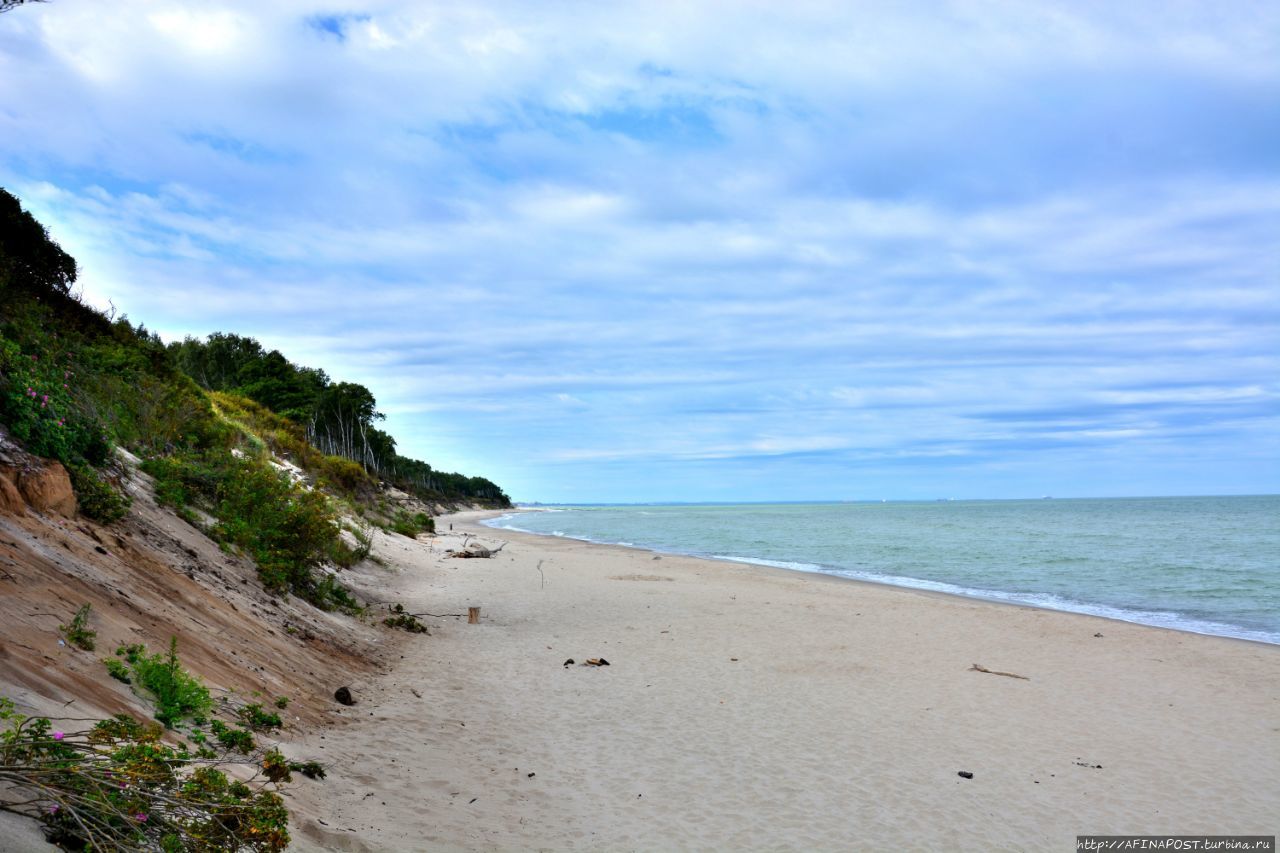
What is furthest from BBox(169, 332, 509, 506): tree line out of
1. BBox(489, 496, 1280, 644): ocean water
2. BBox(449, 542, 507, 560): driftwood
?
BBox(489, 496, 1280, 644): ocean water

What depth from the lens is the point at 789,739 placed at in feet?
30.2

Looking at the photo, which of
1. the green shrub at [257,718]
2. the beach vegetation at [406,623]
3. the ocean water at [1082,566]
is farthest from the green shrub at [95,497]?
the ocean water at [1082,566]

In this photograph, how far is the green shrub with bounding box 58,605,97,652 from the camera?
20.7 feet

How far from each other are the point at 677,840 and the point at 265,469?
11666 millimetres

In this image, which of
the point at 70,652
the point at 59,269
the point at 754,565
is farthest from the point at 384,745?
the point at 754,565

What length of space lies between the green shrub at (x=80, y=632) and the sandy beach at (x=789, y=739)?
6.32 feet

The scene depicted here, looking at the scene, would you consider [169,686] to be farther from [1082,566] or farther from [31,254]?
[1082,566]

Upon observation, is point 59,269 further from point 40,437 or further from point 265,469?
point 40,437

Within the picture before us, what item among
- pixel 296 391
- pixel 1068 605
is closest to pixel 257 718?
pixel 1068 605

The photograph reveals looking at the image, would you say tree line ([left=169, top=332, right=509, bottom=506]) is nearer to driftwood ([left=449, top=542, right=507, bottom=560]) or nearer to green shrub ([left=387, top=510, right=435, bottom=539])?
green shrub ([left=387, top=510, right=435, bottom=539])

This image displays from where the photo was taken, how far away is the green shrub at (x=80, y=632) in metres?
6.31

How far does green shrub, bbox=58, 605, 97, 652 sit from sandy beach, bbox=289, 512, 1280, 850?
193 cm

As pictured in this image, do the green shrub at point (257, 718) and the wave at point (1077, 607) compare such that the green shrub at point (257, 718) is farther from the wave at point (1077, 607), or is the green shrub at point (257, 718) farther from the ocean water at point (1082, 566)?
the ocean water at point (1082, 566)

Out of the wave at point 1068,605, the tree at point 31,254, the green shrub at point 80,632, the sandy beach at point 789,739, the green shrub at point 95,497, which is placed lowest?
the sandy beach at point 789,739
